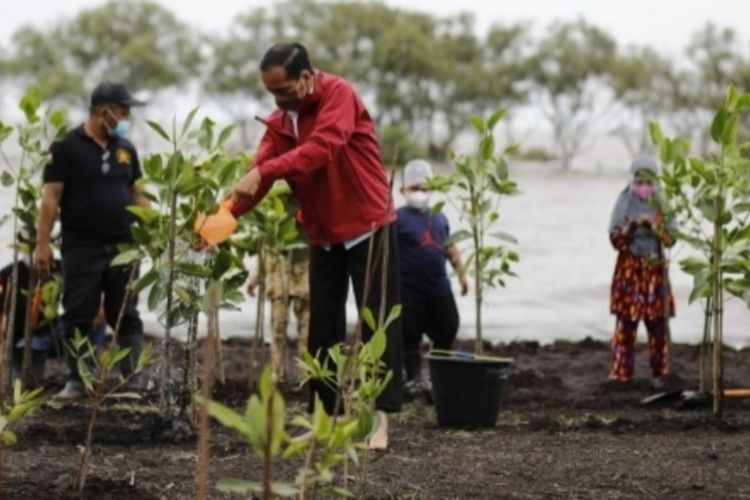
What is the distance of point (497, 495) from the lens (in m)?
4.63

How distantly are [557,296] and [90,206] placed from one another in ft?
30.6

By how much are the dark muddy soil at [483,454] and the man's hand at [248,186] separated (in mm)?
948

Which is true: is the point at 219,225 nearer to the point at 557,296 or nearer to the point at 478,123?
the point at 478,123

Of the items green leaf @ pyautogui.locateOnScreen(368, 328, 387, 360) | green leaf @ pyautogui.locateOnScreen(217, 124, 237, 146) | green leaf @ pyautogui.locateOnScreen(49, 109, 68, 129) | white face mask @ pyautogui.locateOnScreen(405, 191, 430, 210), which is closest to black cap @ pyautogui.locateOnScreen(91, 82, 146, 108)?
green leaf @ pyautogui.locateOnScreen(49, 109, 68, 129)

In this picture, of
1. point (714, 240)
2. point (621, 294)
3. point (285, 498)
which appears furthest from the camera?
point (621, 294)

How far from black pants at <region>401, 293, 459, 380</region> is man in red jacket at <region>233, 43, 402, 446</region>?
7.85ft

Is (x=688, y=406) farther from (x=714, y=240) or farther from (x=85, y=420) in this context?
(x=85, y=420)

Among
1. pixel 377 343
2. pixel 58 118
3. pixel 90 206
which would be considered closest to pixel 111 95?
pixel 58 118

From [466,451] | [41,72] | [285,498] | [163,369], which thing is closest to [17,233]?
[163,369]

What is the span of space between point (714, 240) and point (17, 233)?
354 cm

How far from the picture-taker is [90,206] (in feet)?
25.0

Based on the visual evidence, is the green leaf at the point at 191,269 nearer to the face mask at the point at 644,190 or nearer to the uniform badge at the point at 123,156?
the uniform badge at the point at 123,156

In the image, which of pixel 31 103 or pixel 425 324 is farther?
pixel 425 324

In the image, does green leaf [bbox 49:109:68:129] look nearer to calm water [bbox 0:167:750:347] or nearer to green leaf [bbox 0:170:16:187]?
green leaf [bbox 0:170:16:187]
